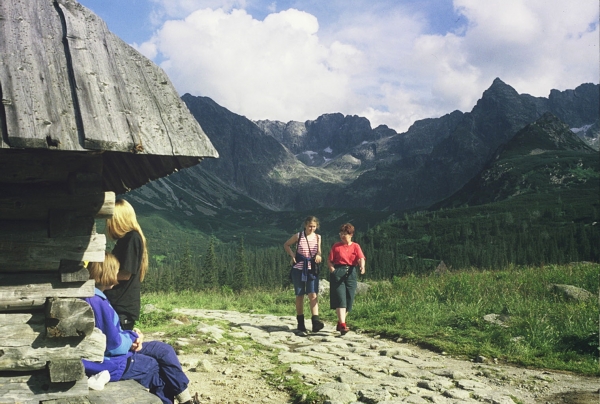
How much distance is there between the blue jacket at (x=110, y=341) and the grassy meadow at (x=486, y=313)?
17.8 ft

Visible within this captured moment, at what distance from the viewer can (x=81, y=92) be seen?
465cm

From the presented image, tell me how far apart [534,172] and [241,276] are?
14326 cm

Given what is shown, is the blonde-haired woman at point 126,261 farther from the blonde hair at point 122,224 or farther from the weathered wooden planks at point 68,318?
the weathered wooden planks at point 68,318

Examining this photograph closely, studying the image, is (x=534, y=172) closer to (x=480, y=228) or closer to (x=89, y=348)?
(x=480, y=228)

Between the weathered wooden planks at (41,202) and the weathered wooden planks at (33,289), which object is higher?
the weathered wooden planks at (41,202)

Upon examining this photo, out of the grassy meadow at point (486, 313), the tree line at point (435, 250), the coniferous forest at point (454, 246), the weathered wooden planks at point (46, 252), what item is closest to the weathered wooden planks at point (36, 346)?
the weathered wooden planks at point (46, 252)

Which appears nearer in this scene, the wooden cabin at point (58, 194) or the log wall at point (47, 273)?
the wooden cabin at point (58, 194)

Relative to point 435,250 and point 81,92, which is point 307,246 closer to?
point 81,92

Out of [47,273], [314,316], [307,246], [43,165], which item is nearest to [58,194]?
[43,165]

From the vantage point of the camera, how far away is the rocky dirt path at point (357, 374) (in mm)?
6078

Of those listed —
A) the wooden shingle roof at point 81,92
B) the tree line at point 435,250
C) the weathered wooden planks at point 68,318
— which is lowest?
the tree line at point 435,250

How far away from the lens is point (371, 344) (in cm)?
947

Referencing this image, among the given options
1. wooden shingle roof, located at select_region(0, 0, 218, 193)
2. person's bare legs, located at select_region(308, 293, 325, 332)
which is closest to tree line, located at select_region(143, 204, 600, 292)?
person's bare legs, located at select_region(308, 293, 325, 332)

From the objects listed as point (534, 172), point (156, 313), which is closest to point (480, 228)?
point (534, 172)
